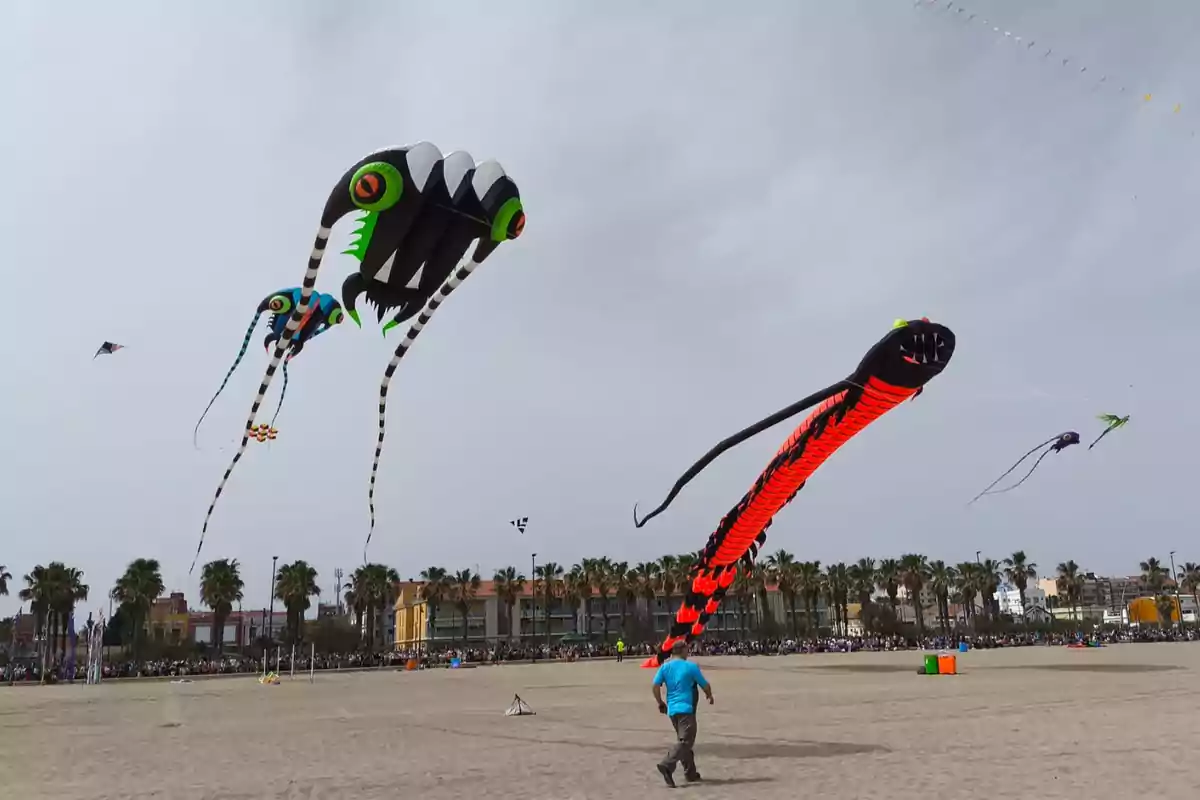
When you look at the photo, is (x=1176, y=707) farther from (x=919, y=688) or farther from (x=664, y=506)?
(x=664, y=506)

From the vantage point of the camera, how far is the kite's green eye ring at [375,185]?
13.1 meters

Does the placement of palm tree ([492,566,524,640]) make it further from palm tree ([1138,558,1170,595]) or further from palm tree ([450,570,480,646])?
palm tree ([1138,558,1170,595])

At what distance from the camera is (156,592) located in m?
71.3

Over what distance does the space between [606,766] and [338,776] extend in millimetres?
3122

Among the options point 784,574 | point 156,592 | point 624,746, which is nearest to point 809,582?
point 784,574

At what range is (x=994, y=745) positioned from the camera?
38.0ft

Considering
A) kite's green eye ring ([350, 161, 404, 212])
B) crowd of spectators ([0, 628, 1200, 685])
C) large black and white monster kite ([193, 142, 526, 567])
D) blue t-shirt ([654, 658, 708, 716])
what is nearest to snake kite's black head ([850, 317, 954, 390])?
large black and white monster kite ([193, 142, 526, 567])

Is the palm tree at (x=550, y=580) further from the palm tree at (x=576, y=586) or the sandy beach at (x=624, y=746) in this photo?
the sandy beach at (x=624, y=746)

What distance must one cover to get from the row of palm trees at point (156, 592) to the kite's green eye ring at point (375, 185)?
198ft

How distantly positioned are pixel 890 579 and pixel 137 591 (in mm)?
70942

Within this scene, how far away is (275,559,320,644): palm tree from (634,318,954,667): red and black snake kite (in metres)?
48.0

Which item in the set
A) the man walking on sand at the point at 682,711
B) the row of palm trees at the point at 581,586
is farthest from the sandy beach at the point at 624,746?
the row of palm trees at the point at 581,586

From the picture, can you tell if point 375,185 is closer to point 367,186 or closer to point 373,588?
point 367,186

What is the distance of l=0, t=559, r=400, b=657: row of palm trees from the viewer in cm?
7000
